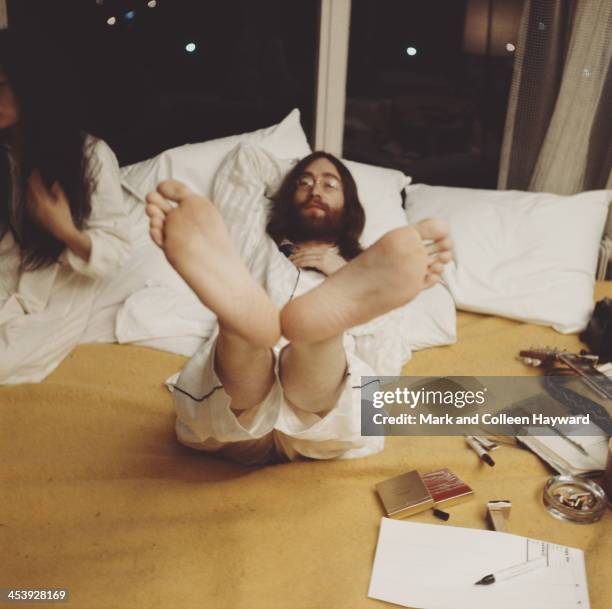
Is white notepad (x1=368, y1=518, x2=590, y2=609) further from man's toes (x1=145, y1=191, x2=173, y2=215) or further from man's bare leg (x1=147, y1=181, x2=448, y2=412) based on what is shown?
man's toes (x1=145, y1=191, x2=173, y2=215)

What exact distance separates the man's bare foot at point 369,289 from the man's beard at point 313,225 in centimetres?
76

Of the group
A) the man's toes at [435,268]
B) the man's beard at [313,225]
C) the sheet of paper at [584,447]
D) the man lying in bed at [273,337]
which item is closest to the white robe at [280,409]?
the man lying in bed at [273,337]

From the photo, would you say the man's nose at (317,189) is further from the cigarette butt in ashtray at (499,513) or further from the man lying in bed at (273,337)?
the cigarette butt in ashtray at (499,513)

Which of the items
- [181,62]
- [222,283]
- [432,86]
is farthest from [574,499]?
[181,62]

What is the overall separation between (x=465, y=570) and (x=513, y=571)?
7cm

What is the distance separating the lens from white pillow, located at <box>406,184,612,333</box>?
5.92 ft

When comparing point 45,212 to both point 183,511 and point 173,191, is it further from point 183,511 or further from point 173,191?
point 183,511

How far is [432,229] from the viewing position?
95 cm

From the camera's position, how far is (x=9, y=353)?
1.37 meters

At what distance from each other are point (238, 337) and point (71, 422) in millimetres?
554

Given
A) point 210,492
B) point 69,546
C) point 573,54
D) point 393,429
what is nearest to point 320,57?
point 573,54

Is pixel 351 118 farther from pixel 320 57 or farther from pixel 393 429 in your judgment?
pixel 393 429

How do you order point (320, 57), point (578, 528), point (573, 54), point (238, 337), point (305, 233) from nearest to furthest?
point (238, 337), point (578, 528), point (305, 233), point (573, 54), point (320, 57)

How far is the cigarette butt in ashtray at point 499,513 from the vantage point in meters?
1.04
